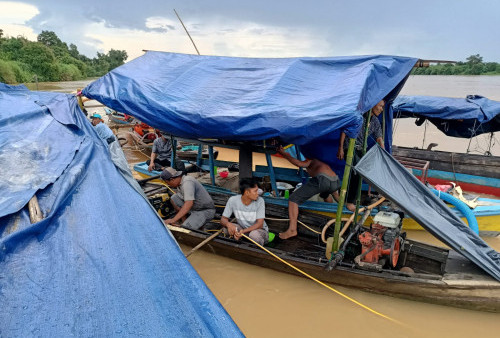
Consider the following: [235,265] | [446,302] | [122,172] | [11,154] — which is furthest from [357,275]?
[11,154]

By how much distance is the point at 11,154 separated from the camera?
3.62m

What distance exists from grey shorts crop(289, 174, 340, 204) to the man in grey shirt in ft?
4.33

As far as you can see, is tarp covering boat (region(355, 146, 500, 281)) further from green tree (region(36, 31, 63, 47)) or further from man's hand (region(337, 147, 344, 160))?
green tree (region(36, 31, 63, 47))

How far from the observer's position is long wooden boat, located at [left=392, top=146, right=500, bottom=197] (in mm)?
7777

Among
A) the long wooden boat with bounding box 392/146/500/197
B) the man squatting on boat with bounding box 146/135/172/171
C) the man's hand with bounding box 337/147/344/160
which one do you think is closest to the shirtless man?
the man's hand with bounding box 337/147/344/160

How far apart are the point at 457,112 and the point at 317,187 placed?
4993mm

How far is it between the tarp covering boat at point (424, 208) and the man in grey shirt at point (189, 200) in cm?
235

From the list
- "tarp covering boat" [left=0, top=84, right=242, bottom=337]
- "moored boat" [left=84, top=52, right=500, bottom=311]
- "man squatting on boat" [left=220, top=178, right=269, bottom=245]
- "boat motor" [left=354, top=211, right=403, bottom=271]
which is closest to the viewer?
"tarp covering boat" [left=0, top=84, right=242, bottom=337]

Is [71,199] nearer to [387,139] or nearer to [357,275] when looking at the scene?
[357,275]

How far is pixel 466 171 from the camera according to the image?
8102 millimetres

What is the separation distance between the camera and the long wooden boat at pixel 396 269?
354 cm

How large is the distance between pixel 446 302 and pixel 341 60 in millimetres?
3263

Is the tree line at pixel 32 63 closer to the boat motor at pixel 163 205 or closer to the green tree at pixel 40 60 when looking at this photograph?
the green tree at pixel 40 60

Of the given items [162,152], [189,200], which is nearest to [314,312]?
[189,200]
